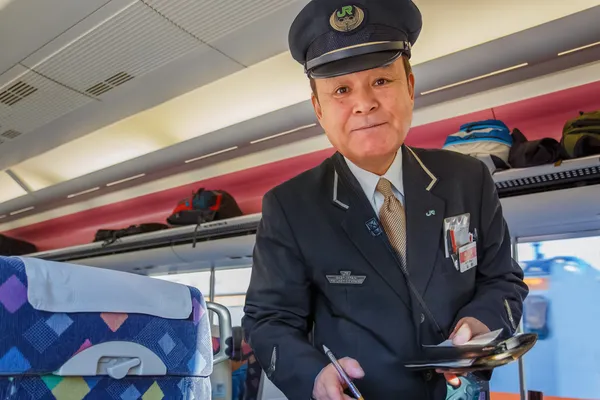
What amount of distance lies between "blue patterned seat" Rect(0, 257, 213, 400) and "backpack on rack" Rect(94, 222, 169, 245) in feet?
16.6

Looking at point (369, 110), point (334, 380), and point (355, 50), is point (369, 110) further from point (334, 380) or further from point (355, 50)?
point (334, 380)

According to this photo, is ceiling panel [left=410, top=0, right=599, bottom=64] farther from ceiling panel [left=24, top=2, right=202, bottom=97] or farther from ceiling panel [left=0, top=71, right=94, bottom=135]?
ceiling panel [left=0, top=71, right=94, bottom=135]

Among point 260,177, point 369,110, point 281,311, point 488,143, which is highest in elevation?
point 260,177

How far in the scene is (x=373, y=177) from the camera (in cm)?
128

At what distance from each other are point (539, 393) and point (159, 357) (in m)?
3.77

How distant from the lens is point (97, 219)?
29.3 feet

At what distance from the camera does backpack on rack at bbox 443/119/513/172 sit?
374cm

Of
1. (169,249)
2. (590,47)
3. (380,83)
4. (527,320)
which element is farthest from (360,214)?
(169,249)

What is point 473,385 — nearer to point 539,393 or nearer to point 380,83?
point 380,83

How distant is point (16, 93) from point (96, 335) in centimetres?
450

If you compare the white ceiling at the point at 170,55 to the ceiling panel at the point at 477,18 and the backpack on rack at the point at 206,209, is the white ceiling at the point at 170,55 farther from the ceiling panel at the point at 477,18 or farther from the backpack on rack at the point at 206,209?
the backpack on rack at the point at 206,209

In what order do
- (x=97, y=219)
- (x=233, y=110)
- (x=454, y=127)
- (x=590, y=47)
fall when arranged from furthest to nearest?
(x=97, y=219), (x=233, y=110), (x=454, y=127), (x=590, y=47)

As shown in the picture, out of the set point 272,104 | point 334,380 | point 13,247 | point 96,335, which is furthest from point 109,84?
point 13,247

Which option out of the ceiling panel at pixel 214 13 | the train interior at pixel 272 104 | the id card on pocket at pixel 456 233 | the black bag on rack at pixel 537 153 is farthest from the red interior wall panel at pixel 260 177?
the id card on pocket at pixel 456 233
